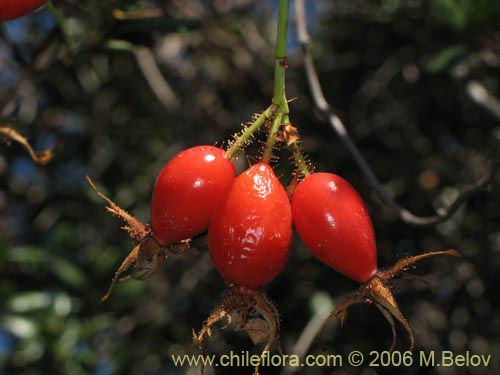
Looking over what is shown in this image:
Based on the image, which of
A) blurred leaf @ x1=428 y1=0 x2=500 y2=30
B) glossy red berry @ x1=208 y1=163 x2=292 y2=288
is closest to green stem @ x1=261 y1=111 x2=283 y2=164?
glossy red berry @ x1=208 y1=163 x2=292 y2=288

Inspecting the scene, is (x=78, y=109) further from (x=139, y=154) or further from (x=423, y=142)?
(x=423, y=142)

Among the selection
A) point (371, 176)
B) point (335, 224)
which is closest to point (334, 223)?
point (335, 224)

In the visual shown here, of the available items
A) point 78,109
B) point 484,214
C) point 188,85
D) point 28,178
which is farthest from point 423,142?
point 28,178

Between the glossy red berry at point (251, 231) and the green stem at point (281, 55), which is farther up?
the green stem at point (281, 55)

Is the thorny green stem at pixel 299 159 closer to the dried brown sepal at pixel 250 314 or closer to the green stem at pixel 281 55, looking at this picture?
the green stem at pixel 281 55

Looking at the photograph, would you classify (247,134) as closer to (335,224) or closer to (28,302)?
(335,224)

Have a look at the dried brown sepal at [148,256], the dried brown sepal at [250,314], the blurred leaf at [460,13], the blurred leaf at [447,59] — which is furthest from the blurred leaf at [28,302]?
the blurred leaf at [460,13]
